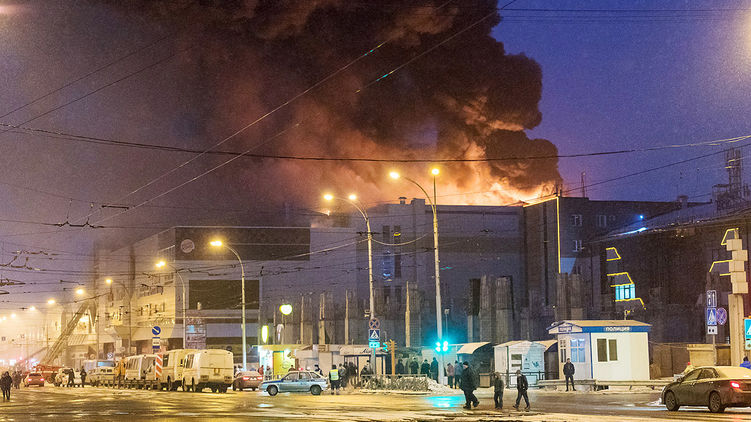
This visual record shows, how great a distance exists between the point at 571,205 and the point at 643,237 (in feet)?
29.8

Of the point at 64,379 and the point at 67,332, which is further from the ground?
the point at 67,332

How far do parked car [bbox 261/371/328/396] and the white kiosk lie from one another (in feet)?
39.5

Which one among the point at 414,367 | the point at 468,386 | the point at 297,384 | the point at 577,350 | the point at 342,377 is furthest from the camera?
the point at 414,367

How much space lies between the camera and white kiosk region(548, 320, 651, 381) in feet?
132

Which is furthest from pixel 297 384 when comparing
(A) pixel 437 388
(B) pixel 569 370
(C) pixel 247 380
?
(B) pixel 569 370

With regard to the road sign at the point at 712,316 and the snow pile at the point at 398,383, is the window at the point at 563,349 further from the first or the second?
the road sign at the point at 712,316

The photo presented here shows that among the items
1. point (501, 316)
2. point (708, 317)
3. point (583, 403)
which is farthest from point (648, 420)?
point (501, 316)

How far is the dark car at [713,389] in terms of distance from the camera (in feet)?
77.8

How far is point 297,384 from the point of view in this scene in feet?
140

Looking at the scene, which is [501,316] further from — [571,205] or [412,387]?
[571,205]

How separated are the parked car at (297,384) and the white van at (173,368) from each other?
10023mm

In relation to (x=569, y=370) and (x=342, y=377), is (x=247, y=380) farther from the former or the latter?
(x=569, y=370)

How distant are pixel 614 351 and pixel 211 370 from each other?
21.5 metres

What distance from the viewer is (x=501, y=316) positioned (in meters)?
58.6
